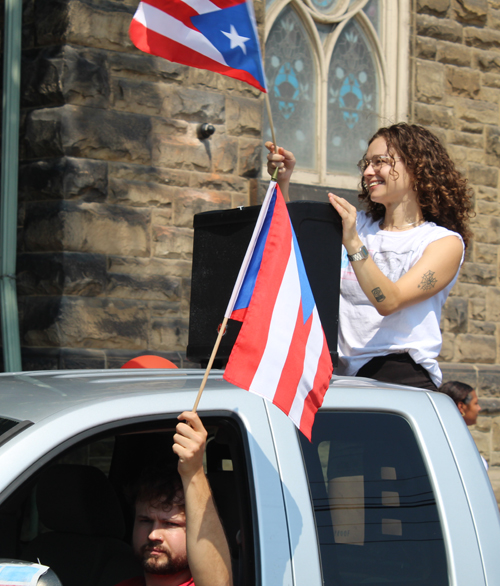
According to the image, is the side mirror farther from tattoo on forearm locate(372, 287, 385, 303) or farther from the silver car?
tattoo on forearm locate(372, 287, 385, 303)

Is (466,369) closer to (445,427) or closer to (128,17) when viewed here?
(128,17)

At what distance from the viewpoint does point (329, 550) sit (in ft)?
6.25

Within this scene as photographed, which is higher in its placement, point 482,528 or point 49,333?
point 49,333

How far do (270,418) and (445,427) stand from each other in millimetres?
593

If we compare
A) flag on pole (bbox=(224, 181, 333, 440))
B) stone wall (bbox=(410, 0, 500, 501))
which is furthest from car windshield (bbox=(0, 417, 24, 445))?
stone wall (bbox=(410, 0, 500, 501))

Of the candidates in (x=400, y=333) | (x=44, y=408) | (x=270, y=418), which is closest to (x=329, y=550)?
(x=270, y=418)

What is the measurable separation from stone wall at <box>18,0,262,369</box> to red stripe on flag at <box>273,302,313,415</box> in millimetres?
3377

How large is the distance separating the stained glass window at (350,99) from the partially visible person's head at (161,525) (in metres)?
5.31

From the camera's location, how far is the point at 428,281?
284 centimetres

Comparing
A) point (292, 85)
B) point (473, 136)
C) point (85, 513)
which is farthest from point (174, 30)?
point (473, 136)

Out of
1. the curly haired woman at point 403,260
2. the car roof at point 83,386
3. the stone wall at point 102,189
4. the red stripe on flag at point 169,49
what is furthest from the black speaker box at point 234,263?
the stone wall at point 102,189

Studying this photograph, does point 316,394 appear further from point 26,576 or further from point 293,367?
point 26,576

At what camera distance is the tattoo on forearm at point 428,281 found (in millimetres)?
2832

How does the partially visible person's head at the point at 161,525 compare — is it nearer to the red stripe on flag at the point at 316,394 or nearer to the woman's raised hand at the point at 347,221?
the red stripe on flag at the point at 316,394
